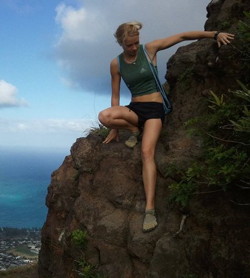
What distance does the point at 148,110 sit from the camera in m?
7.46

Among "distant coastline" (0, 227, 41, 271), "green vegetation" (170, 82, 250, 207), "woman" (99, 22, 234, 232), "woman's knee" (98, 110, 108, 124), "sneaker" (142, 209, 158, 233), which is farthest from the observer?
"distant coastline" (0, 227, 41, 271)

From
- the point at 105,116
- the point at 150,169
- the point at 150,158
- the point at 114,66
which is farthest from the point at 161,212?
the point at 114,66

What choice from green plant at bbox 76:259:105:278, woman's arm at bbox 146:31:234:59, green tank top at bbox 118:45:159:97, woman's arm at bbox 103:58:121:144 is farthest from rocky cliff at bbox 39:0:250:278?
green tank top at bbox 118:45:159:97

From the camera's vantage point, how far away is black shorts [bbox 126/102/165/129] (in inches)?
292

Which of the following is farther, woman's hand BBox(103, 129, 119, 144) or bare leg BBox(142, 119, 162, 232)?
woman's hand BBox(103, 129, 119, 144)

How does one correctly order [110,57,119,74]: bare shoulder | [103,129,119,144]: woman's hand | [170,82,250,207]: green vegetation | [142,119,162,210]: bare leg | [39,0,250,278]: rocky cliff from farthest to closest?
1. [103,129,119,144]: woman's hand
2. [110,57,119,74]: bare shoulder
3. [142,119,162,210]: bare leg
4. [39,0,250,278]: rocky cliff
5. [170,82,250,207]: green vegetation

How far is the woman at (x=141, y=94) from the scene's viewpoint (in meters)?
6.86

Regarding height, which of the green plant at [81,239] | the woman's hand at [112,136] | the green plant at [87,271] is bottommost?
the green plant at [87,271]

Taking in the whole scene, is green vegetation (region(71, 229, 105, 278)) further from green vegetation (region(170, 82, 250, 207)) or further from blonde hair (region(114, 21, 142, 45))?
blonde hair (region(114, 21, 142, 45))

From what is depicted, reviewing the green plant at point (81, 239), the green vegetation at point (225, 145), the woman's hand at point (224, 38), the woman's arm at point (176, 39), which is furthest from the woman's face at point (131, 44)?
the green plant at point (81, 239)

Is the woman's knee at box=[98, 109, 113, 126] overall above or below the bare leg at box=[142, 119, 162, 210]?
above

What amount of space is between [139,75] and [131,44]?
72 centimetres

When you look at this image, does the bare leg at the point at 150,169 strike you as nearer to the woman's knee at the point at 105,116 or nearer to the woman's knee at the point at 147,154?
the woman's knee at the point at 147,154

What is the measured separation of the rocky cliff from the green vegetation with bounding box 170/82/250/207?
0.90ft
